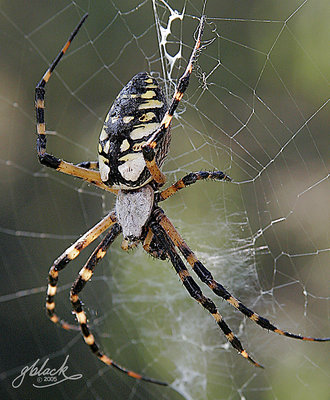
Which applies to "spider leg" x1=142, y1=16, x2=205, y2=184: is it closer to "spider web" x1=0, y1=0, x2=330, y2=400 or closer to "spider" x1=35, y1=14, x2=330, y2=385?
"spider" x1=35, y1=14, x2=330, y2=385

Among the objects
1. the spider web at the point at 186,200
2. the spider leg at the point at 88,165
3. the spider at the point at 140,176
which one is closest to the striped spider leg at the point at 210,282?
the spider at the point at 140,176

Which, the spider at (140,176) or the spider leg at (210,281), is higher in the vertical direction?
the spider at (140,176)

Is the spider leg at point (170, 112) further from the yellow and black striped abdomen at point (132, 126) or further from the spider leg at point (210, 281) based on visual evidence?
the spider leg at point (210, 281)

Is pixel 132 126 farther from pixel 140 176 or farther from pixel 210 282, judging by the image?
pixel 210 282

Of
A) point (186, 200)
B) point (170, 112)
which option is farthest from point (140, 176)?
point (186, 200)

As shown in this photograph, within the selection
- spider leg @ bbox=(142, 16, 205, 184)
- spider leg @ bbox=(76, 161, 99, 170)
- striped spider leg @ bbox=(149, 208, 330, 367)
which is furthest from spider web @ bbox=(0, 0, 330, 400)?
spider leg @ bbox=(76, 161, 99, 170)

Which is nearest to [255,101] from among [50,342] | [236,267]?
[236,267]
